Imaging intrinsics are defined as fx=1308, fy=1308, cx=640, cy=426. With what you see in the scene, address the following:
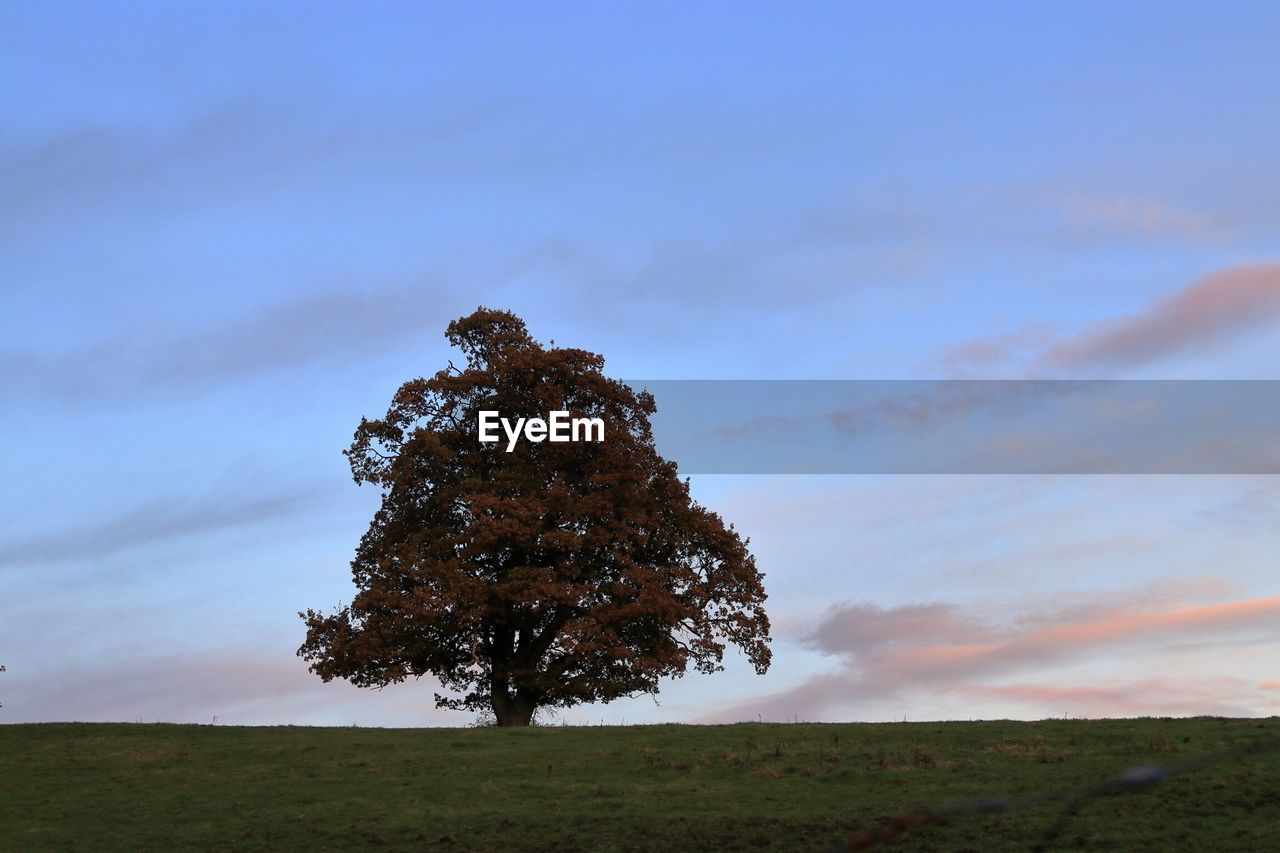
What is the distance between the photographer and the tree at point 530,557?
1634 inches

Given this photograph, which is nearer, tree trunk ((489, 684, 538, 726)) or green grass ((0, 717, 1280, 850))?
green grass ((0, 717, 1280, 850))

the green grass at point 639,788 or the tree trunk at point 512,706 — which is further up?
the tree trunk at point 512,706

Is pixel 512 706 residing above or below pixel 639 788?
above

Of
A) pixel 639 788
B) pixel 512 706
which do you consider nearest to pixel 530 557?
pixel 512 706

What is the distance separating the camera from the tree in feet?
136

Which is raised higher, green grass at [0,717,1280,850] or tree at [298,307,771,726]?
→ tree at [298,307,771,726]

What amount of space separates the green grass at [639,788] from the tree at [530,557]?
6.15 metres

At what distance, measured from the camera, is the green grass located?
2258 centimetres

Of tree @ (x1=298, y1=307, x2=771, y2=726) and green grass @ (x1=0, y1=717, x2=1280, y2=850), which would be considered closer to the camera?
green grass @ (x1=0, y1=717, x2=1280, y2=850)

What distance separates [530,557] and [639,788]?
17117mm

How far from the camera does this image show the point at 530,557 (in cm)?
4309

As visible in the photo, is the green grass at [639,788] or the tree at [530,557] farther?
the tree at [530,557]

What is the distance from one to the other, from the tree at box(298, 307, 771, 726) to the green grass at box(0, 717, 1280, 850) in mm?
6153

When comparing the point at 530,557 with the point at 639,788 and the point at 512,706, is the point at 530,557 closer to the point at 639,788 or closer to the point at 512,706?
the point at 512,706
